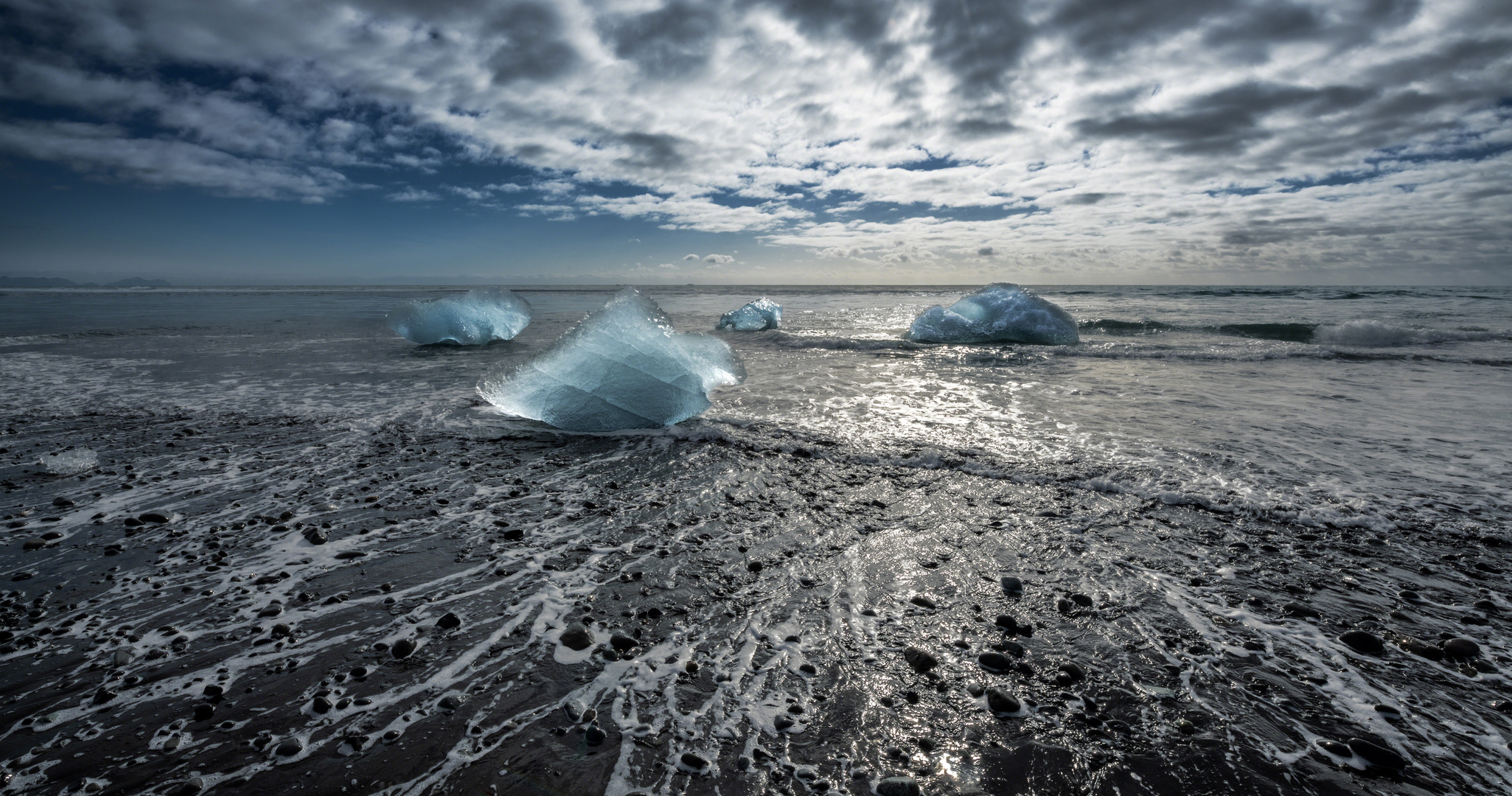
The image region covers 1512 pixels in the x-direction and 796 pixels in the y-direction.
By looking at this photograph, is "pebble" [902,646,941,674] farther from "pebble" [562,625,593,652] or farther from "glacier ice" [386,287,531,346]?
"glacier ice" [386,287,531,346]

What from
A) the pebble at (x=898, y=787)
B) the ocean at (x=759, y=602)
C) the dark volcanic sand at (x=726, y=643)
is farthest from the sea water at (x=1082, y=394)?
the pebble at (x=898, y=787)

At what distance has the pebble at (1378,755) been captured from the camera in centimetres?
180

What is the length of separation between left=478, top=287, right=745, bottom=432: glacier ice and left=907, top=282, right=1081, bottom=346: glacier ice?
946 centimetres

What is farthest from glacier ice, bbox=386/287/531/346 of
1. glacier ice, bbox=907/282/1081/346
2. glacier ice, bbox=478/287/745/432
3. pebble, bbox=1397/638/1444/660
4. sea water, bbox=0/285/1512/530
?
pebble, bbox=1397/638/1444/660

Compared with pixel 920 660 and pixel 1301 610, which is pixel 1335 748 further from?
pixel 920 660

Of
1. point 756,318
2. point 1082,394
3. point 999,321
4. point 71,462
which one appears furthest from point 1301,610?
point 756,318

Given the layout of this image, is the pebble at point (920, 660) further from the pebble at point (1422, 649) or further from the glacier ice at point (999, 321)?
the glacier ice at point (999, 321)

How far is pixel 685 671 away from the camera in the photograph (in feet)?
7.25

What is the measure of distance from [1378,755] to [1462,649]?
1014 mm

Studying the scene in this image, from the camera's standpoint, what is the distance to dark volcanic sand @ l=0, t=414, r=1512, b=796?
1.80 metres

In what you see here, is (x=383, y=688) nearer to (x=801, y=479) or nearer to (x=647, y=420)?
(x=801, y=479)

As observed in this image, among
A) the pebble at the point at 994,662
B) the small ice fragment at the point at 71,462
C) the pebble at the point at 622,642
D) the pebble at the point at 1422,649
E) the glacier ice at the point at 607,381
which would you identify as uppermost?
the glacier ice at the point at 607,381

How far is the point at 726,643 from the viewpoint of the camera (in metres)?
2.38

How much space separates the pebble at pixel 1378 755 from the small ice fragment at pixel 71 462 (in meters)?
7.34
